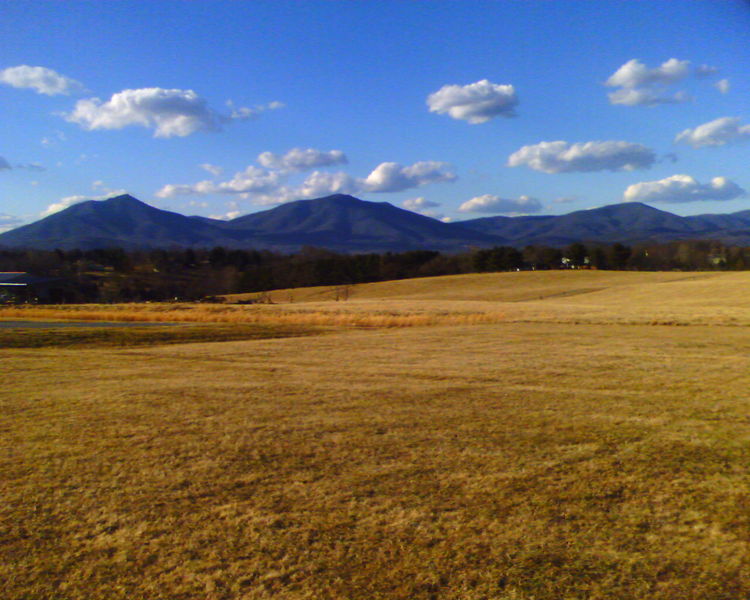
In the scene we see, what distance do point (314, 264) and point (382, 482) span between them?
106m

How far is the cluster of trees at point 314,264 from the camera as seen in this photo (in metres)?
102

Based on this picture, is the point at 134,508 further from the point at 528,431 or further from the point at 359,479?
the point at 528,431

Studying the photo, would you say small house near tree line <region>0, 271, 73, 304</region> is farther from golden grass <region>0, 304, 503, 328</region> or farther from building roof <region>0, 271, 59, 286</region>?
golden grass <region>0, 304, 503, 328</region>

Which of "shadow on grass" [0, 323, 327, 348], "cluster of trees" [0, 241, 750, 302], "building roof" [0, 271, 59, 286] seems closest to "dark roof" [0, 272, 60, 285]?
"building roof" [0, 271, 59, 286]

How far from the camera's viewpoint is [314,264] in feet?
369

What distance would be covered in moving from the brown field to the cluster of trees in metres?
85.7

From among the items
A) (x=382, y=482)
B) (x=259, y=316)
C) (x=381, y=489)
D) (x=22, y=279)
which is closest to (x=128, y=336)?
(x=259, y=316)

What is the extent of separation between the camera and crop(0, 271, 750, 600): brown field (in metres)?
5.11

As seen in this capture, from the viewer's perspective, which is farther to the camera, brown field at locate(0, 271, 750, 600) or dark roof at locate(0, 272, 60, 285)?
dark roof at locate(0, 272, 60, 285)

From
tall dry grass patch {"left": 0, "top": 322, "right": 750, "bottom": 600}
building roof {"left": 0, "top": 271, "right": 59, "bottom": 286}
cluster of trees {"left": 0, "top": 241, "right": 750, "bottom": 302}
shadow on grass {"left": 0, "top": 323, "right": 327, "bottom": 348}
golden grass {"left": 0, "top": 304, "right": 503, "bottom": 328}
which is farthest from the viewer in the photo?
cluster of trees {"left": 0, "top": 241, "right": 750, "bottom": 302}

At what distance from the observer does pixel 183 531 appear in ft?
19.6

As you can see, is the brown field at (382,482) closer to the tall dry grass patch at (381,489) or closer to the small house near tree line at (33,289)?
the tall dry grass patch at (381,489)

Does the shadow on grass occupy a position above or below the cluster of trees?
below

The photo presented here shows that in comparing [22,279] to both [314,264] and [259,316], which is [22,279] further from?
[259,316]
